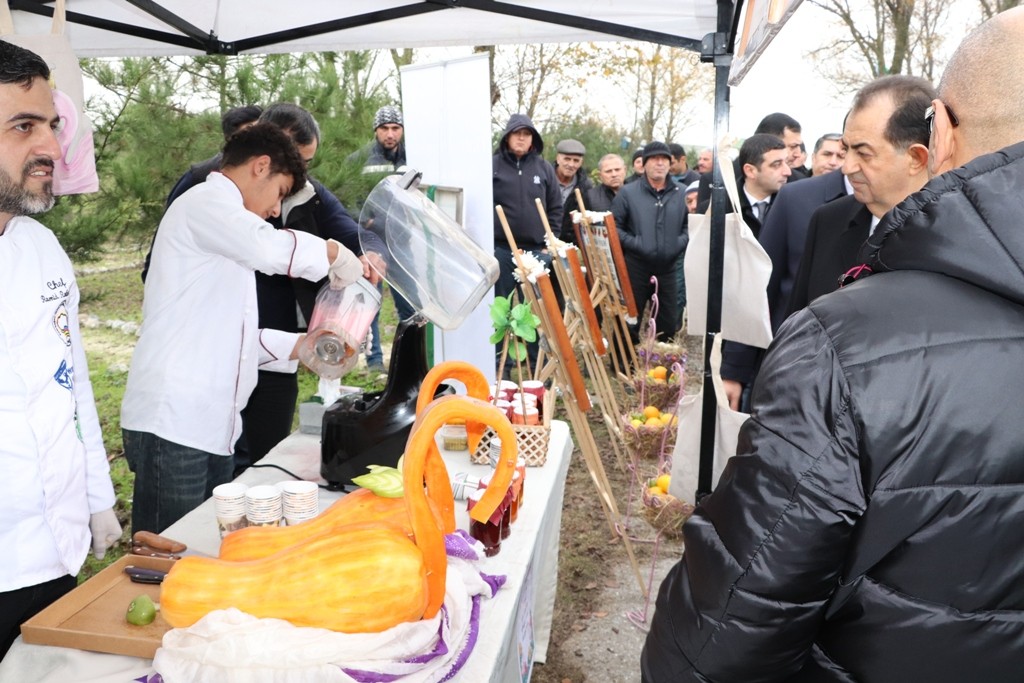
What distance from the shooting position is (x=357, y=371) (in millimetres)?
6441

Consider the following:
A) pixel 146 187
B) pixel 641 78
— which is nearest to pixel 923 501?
pixel 146 187

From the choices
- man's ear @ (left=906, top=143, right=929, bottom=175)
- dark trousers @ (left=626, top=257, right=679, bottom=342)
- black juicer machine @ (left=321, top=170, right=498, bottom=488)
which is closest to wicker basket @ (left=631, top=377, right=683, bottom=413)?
dark trousers @ (left=626, top=257, right=679, bottom=342)

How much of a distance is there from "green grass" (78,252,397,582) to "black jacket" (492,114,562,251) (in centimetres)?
163

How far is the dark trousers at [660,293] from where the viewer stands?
6641 millimetres

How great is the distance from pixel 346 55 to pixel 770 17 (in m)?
5.42

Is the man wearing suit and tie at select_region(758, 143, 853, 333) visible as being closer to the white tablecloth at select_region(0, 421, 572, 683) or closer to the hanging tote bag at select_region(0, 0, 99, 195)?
the white tablecloth at select_region(0, 421, 572, 683)

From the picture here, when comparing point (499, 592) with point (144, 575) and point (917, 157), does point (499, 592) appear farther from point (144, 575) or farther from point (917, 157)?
point (917, 157)

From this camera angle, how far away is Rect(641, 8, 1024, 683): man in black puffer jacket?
2.71 ft

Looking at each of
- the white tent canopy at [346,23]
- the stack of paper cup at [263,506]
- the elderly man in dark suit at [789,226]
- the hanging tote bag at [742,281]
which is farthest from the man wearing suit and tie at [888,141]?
the stack of paper cup at [263,506]

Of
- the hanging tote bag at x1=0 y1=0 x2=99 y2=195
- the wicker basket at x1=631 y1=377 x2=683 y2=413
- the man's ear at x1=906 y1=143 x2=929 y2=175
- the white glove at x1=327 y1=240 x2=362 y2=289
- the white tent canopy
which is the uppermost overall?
the white tent canopy

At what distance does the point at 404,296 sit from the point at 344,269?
0.18 meters

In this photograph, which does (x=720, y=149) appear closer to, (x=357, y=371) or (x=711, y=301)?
(x=711, y=301)

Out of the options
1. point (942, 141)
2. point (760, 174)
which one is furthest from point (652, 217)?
point (942, 141)

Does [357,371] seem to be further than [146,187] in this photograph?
Yes
